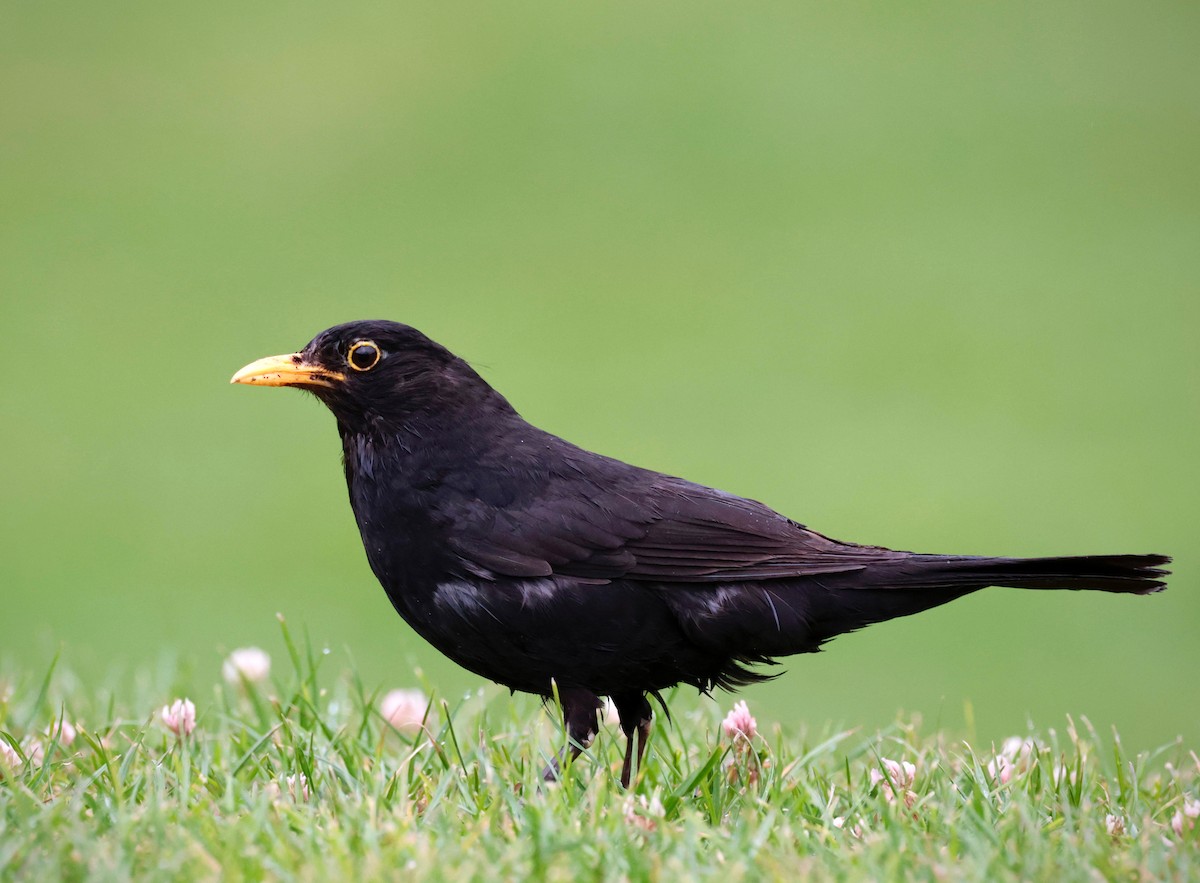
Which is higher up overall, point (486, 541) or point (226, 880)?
point (486, 541)

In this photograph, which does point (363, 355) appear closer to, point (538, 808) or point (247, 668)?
point (247, 668)

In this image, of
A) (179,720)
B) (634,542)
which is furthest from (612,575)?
(179,720)

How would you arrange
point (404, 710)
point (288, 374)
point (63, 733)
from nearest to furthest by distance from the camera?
point (63, 733), point (288, 374), point (404, 710)

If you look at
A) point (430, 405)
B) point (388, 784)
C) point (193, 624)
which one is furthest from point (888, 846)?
point (193, 624)

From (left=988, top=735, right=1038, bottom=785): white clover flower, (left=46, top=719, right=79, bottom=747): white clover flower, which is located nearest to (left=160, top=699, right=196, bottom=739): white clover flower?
(left=46, top=719, right=79, bottom=747): white clover flower

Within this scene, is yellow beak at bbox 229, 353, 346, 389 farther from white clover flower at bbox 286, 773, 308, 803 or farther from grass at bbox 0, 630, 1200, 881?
white clover flower at bbox 286, 773, 308, 803

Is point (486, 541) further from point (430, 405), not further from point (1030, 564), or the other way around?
point (1030, 564)
